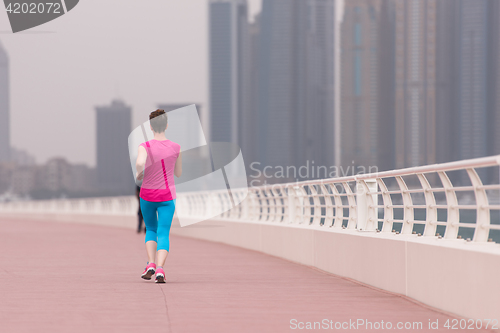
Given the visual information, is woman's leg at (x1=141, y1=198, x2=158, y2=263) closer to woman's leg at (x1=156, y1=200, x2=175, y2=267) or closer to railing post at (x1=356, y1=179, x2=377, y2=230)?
woman's leg at (x1=156, y1=200, x2=175, y2=267)

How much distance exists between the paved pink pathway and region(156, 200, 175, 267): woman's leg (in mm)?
365

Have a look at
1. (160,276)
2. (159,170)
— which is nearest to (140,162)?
(159,170)

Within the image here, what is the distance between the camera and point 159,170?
995cm

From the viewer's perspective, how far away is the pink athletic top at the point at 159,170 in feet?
32.5

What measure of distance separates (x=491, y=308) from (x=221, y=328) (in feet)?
6.90

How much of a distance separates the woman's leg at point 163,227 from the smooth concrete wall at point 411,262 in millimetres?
2425

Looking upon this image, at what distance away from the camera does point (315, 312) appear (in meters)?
7.35

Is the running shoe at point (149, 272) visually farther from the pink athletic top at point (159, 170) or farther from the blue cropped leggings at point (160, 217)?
the pink athletic top at point (159, 170)

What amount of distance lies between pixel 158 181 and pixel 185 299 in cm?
211

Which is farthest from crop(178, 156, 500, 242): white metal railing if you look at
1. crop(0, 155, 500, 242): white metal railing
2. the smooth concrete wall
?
the smooth concrete wall

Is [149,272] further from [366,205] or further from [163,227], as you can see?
[366,205]

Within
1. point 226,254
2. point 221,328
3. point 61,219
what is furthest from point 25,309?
point 61,219

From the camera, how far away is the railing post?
10.8m

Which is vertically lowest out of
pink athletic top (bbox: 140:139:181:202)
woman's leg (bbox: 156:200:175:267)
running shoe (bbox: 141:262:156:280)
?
running shoe (bbox: 141:262:156:280)
